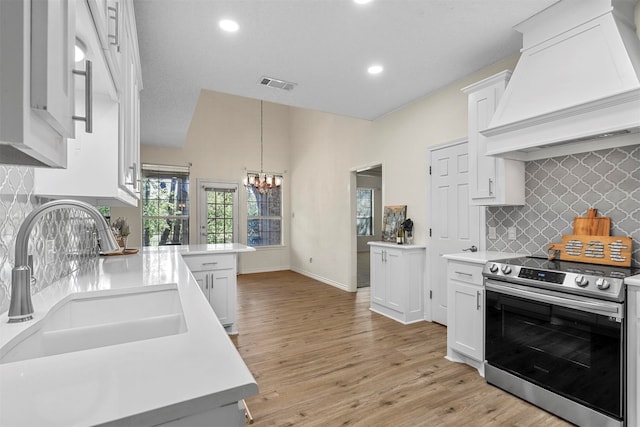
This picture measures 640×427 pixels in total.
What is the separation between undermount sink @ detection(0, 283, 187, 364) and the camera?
0.96m

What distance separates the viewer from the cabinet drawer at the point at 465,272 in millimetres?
2580

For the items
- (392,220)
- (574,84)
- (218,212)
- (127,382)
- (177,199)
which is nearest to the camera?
(127,382)

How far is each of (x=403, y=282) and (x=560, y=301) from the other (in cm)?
197

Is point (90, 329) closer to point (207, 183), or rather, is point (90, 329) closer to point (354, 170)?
point (354, 170)

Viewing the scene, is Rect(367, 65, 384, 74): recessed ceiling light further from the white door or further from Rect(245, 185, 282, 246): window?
Rect(245, 185, 282, 246): window

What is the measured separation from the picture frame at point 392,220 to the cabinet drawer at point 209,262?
7.10ft

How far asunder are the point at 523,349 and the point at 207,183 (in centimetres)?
636

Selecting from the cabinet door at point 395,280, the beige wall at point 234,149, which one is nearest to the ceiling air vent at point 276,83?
the cabinet door at point 395,280

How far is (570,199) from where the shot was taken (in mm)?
2533

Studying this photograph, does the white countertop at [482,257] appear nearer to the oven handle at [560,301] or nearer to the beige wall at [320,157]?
the oven handle at [560,301]

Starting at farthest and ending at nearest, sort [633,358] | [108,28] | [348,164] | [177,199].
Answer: [177,199] < [348,164] < [633,358] < [108,28]

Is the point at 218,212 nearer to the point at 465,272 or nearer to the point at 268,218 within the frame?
the point at 268,218


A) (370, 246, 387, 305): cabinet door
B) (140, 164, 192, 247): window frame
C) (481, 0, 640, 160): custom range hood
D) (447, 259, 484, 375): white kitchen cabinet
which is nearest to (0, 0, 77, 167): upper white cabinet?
(481, 0, 640, 160): custom range hood

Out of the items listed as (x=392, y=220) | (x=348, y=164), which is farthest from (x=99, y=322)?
(x=348, y=164)
